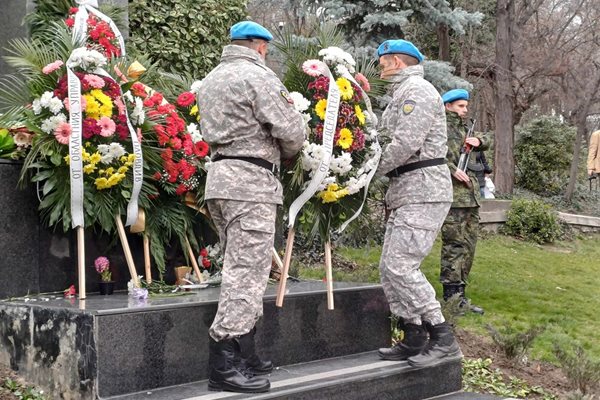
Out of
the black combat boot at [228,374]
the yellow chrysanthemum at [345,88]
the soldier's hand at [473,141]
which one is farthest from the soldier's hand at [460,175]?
the black combat boot at [228,374]

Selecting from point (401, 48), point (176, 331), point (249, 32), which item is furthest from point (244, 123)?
point (401, 48)

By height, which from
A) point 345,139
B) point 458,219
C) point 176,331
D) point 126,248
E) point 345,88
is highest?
point 345,88

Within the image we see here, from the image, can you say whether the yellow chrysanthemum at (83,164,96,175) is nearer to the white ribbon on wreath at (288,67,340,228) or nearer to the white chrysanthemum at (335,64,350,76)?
the white ribbon on wreath at (288,67,340,228)

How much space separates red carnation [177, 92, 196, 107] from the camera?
6.37 metres

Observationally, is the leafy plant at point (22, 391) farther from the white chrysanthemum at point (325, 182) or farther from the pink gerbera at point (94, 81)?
the white chrysanthemum at point (325, 182)

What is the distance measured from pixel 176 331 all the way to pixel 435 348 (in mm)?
1814

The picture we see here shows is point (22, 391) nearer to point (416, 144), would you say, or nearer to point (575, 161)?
point (416, 144)

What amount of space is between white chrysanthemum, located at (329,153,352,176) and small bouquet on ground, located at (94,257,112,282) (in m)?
1.71

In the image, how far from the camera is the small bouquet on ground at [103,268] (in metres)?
5.82

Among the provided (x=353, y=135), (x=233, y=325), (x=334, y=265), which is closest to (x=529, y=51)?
(x=334, y=265)

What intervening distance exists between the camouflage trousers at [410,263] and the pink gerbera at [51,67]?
8.11 feet

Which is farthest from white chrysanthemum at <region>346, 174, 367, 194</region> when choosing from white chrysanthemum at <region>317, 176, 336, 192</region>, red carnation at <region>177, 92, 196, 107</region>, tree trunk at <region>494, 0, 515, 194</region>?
tree trunk at <region>494, 0, 515, 194</region>

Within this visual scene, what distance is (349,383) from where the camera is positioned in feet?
17.2

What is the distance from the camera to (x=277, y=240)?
731 centimetres
